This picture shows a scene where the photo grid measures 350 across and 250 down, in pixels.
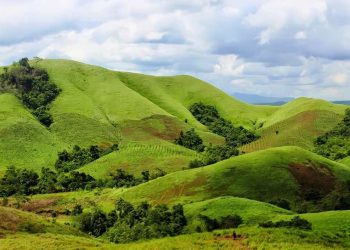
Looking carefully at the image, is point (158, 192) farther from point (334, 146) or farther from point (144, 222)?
point (334, 146)

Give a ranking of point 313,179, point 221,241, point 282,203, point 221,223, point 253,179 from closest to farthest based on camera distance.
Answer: point 221,241 < point 221,223 < point 282,203 < point 253,179 < point 313,179

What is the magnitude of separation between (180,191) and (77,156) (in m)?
73.7

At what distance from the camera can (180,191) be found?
352 feet

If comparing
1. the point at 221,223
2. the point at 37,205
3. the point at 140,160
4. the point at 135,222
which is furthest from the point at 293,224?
the point at 140,160

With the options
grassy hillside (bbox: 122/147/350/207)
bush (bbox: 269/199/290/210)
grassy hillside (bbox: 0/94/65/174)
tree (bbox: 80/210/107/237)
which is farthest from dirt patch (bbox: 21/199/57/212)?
bush (bbox: 269/199/290/210)

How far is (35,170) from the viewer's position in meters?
156

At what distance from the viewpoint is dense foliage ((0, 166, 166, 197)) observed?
5295 inches

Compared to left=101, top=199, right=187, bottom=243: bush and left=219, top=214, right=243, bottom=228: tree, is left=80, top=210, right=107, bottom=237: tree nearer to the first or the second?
left=101, top=199, right=187, bottom=243: bush

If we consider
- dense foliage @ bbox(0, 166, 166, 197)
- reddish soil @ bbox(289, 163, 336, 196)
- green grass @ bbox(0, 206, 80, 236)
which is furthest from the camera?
dense foliage @ bbox(0, 166, 166, 197)

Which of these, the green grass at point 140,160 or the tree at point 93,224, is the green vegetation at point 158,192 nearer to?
the tree at point 93,224

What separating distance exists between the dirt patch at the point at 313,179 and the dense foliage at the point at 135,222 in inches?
1442

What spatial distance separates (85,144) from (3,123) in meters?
32.3

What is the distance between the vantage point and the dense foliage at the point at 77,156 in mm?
161750

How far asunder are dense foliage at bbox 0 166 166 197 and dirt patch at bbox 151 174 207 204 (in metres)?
25.3
